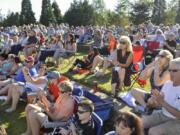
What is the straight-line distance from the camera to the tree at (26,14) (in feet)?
169

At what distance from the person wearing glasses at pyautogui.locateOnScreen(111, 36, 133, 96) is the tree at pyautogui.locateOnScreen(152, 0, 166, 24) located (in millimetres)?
45626

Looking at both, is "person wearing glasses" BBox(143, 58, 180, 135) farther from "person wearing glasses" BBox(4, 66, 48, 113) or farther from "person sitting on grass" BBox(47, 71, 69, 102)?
"person wearing glasses" BBox(4, 66, 48, 113)

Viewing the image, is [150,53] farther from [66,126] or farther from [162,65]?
[66,126]

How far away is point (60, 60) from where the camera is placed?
46.4 feet

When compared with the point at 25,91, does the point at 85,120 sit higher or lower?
higher

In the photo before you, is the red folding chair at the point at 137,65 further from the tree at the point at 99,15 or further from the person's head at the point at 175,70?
the tree at the point at 99,15

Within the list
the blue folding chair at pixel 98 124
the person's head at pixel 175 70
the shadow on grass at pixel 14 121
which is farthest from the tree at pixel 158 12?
the blue folding chair at pixel 98 124

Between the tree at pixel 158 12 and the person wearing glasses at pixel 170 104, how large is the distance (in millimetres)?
49082

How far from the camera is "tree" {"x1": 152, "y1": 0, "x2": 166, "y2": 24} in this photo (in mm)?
54094

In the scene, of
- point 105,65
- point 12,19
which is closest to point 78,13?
point 12,19

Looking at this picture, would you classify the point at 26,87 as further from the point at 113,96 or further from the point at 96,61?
the point at 96,61

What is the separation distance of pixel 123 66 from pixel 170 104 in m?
3.56

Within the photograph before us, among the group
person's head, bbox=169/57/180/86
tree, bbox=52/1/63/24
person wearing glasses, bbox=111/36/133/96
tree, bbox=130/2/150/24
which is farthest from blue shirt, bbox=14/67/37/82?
tree, bbox=130/2/150/24

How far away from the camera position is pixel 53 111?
5.96 meters
